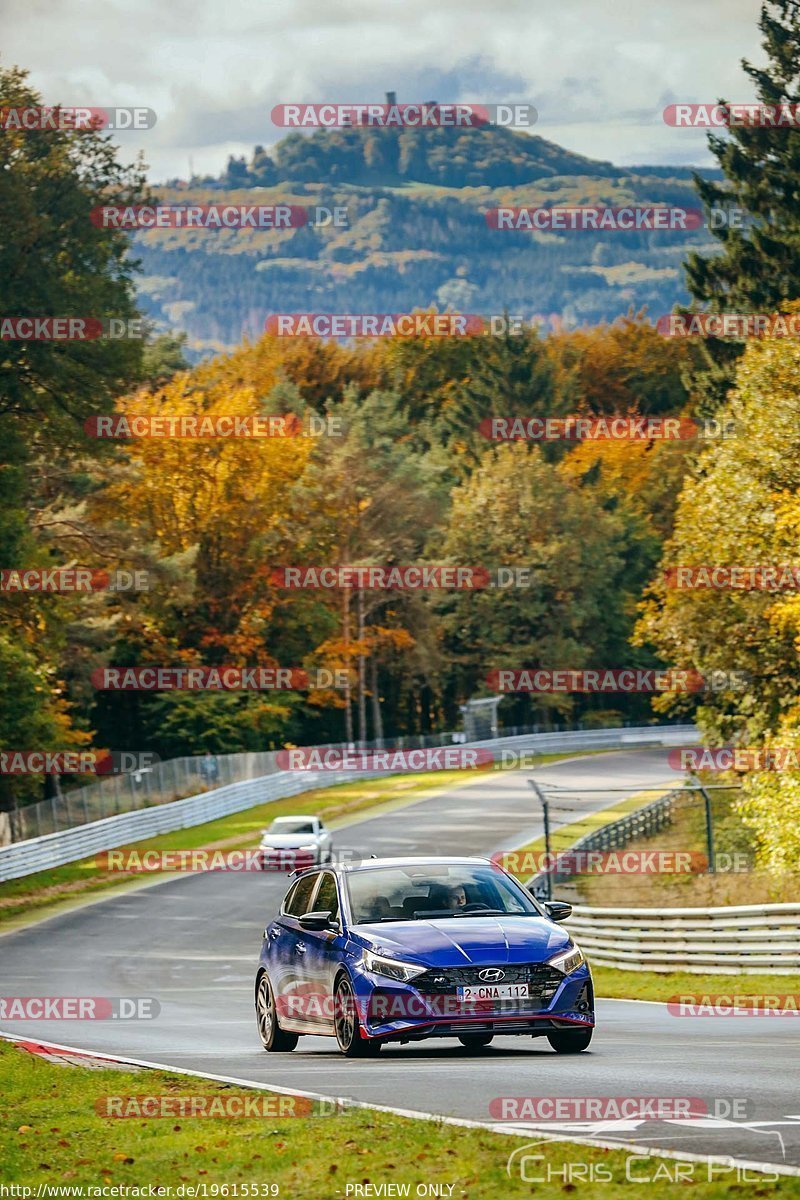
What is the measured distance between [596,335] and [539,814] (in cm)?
7112

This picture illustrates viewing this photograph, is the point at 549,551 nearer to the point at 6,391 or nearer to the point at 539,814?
the point at 539,814

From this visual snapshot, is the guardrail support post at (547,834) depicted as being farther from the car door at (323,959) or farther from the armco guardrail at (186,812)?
the armco guardrail at (186,812)

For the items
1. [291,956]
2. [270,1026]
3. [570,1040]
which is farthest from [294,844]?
[570,1040]

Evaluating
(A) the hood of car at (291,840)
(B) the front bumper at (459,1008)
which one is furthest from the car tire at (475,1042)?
(A) the hood of car at (291,840)

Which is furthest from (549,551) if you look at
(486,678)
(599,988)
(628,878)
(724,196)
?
(599,988)

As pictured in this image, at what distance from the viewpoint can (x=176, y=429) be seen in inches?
3002

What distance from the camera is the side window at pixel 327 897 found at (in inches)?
563

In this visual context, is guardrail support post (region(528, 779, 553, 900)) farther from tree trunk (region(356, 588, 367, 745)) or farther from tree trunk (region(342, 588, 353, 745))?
tree trunk (region(356, 588, 367, 745))

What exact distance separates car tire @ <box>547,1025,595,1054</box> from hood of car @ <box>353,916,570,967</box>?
2.27ft

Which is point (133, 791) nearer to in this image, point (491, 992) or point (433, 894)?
point (433, 894)

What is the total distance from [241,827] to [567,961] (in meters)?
46.2

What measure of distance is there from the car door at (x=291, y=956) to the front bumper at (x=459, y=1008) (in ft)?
4.91

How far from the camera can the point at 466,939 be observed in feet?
42.9

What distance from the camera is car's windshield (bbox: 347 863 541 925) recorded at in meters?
13.9
